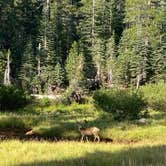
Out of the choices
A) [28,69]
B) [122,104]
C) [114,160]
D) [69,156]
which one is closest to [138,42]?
[28,69]

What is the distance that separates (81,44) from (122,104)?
224ft

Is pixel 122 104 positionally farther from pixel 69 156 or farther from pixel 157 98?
pixel 157 98

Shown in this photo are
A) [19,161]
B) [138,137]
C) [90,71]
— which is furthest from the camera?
[90,71]

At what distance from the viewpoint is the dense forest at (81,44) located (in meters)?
83.5

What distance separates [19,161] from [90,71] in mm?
81297

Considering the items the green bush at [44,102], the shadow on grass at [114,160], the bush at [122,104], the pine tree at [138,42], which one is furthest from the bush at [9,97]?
the pine tree at [138,42]

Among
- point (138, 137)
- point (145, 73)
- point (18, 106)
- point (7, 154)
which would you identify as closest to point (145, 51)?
point (145, 73)

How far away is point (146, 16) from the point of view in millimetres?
97250

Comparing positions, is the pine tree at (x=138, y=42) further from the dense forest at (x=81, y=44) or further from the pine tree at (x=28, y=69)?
the pine tree at (x=28, y=69)

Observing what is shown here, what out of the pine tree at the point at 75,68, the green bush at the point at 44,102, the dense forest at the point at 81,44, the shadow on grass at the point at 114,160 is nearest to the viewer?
the shadow on grass at the point at 114,160

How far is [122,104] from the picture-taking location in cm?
2647

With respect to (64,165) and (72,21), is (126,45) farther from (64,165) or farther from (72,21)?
(64,165)

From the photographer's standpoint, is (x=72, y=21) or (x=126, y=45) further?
(x=72, y=21)

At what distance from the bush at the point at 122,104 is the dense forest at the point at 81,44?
4037cm
